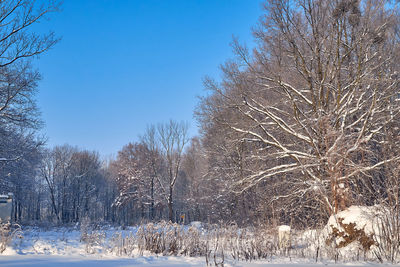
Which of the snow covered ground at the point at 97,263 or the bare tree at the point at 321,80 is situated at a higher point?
the bare tree at the point at 321,80

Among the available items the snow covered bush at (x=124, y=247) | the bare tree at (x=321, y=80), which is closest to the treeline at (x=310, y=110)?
the bare tree at (x=321, y=80)

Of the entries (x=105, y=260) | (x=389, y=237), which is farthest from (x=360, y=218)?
(x=105, y=260)

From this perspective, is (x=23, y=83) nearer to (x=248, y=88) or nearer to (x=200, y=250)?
(x=248, y=88)

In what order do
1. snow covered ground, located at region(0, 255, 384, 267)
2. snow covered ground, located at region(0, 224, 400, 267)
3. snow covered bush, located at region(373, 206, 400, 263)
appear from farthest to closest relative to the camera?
snow covered bush, located at region(373, 206, 400, 263) < snow covered ground, located at region(0, 224, 400, 267) < snow covered ground, located at region(0, 255, 384, 267)

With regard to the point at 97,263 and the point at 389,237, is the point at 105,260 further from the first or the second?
the point at 389,237

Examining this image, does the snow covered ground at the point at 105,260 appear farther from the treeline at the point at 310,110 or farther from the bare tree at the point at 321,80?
the bare tree at the point at 321,80

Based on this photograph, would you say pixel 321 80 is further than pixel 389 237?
Yes

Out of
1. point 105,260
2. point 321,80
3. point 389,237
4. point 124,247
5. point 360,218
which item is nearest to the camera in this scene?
point 105,260

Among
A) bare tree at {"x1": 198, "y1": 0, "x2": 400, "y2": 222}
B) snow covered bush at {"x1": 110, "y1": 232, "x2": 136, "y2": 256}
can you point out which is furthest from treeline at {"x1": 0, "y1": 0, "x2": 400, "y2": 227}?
snow covered bush at {"x1": 110, "y1": 232, "x2": 136, "y2": 256}

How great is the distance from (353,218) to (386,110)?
4520mm

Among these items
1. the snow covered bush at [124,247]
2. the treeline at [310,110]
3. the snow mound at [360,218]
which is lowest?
the snow covered bush at [124,247]

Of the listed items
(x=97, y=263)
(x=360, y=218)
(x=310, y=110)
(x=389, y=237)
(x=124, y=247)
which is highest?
(x=310, y=110)

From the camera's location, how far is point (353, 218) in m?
7.96

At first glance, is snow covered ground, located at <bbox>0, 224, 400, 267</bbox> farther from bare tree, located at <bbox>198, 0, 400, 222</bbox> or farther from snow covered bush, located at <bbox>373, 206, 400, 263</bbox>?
bare tree, located at <bbox>198, 0, 400, 222</bbox>
